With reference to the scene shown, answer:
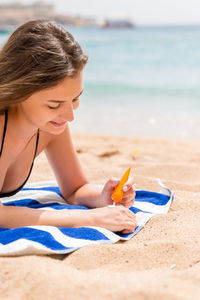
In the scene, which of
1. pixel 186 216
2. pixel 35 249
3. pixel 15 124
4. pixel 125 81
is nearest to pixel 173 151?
pixel 186 216

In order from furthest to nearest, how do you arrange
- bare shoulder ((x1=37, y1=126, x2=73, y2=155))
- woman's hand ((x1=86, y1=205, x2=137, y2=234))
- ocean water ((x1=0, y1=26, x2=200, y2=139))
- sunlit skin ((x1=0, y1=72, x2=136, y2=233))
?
ocean water ((x1=0, y1=26, x2=200, y2=139))
bare shoulder ((x1=37, y1=126, x2=73, y2=155))
woman's hand ((x1=86, y1=205, x2=137, y2=234))
sunlit skin ((x1=0, y1=72, x2=136, y2=233))

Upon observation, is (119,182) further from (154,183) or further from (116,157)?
(116,157)

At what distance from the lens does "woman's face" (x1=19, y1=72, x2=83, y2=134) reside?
1.84 metres

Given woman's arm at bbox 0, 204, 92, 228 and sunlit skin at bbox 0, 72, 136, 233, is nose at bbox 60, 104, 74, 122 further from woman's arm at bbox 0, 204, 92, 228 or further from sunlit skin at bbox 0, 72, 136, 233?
woman's arm at bbox 0, 204, 92, 228

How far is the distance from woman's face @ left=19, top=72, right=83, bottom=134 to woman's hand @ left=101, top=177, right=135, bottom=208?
0.48m

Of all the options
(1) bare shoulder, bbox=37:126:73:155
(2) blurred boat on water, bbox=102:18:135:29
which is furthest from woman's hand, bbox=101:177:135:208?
(2) blurred boat on water, bbox=102:18:135:29

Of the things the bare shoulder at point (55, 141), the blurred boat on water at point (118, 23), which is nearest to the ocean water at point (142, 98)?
the bare shoulder at point (55, 141)

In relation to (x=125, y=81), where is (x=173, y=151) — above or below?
above

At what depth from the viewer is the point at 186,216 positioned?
7.39 ft

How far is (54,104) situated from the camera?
72.7 inches

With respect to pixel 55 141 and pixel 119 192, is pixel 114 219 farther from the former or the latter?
pixel 55 141

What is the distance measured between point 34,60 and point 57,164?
0.81 m

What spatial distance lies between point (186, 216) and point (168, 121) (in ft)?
13.7

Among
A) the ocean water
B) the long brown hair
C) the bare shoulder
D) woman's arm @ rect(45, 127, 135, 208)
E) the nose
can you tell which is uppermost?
the long brown hair
